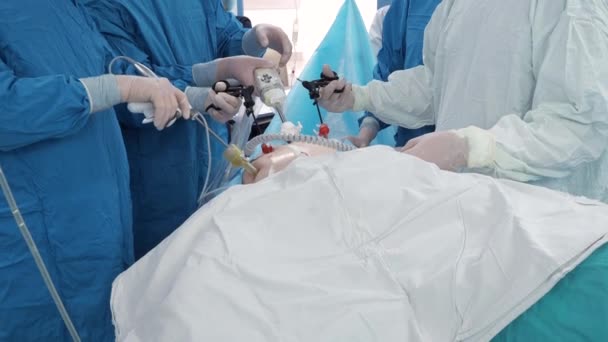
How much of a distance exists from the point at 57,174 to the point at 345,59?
1.41 meters

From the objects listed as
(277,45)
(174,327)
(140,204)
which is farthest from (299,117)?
(174,327)

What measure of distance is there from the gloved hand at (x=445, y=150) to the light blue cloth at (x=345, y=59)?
0.95 metres

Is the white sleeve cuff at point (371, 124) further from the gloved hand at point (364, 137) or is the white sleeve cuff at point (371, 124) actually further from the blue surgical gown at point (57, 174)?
the blue surgical gown at point (57, 174)

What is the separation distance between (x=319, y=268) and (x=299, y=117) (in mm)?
1319

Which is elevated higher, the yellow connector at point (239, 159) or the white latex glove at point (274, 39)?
the white latex glove at point (274, 39)

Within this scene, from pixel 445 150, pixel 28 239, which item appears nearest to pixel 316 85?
pixel 445 150

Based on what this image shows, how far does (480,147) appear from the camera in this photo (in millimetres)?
1052

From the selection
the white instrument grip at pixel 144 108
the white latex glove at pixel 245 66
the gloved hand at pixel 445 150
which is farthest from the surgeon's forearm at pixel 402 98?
the white instrument grip at pixel 144 108

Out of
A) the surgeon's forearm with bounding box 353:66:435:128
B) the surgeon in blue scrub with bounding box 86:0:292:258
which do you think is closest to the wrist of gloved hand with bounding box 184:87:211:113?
the surgeon in blue scrub with bounding box 86:0:292:258

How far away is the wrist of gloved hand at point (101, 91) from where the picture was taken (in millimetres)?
1045

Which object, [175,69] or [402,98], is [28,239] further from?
[402,98]

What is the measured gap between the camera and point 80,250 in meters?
1.14

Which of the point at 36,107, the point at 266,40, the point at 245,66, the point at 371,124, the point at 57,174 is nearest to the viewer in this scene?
the point at 36,107

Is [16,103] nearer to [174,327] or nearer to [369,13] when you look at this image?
[174,327]
